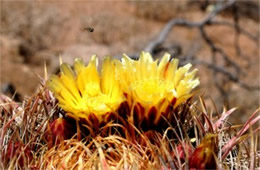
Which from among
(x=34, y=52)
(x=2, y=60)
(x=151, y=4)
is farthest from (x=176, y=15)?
(x=2, y=60)

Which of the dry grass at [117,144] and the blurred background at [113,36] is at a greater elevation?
the dry grass at [117,144]

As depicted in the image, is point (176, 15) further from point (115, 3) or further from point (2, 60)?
point (2, 60)

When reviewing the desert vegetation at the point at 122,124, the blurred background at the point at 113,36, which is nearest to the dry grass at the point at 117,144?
the desert vegetation at the point at 122,124

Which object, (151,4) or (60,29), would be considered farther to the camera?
(151,4)

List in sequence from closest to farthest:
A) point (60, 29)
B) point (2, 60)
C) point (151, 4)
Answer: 1. point (2, 60)
2. point (60, 29)
3. point (151, 4)

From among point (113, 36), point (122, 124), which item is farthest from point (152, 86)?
point (113, 36)

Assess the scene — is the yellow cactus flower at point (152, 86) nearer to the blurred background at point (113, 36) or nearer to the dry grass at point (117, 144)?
the dry grass at point (117, 144)

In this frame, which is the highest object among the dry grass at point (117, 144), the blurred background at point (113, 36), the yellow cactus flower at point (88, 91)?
the yellow cactus flower at point (88, 91)

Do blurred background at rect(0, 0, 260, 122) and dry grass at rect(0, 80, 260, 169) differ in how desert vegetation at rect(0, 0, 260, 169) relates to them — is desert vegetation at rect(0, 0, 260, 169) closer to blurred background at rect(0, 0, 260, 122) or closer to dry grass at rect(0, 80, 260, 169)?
dry grass at rect(0, 80, 260, 169)
